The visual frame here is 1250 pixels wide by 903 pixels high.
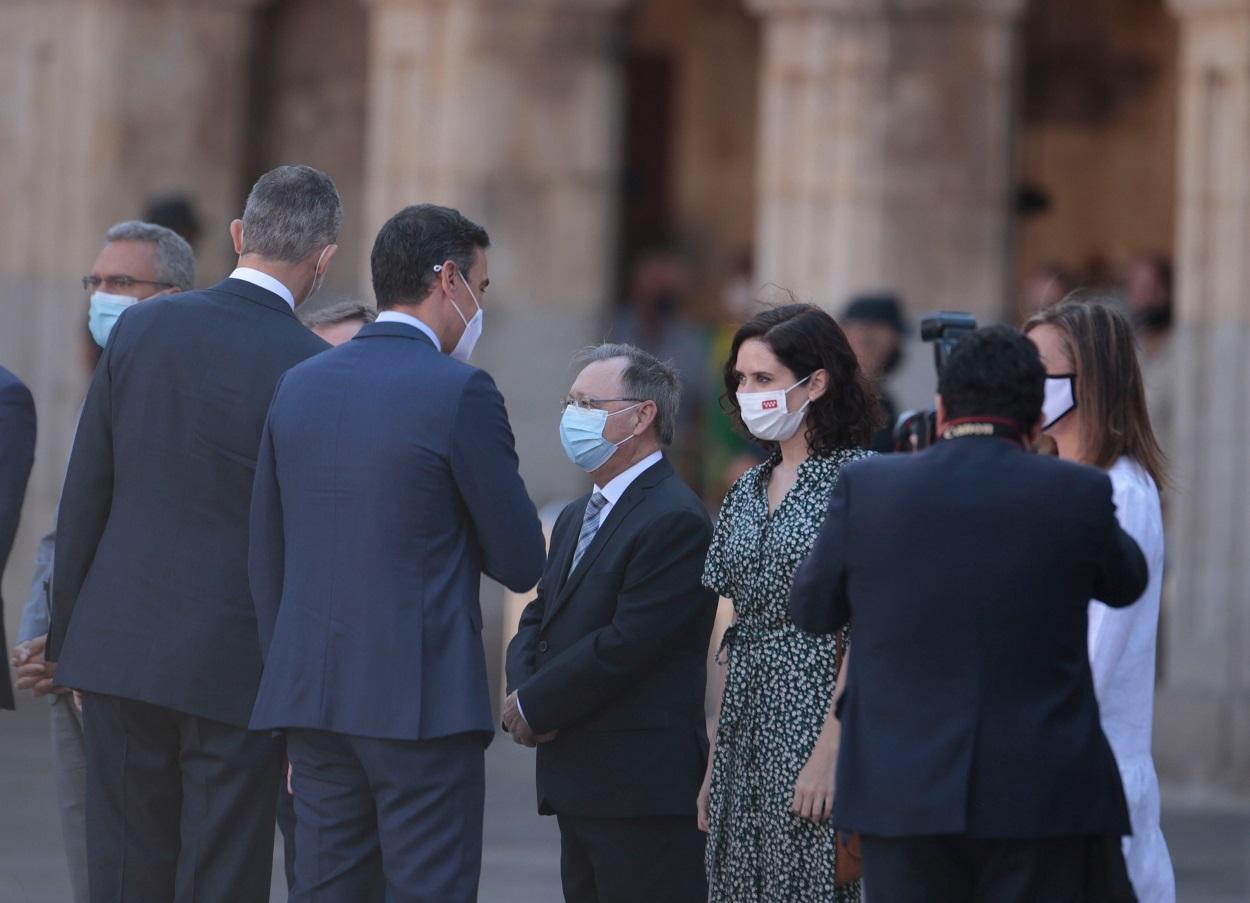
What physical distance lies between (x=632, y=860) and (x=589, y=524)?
34.1 inches

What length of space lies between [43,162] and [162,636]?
8.18 m

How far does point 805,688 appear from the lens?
17.6 ft

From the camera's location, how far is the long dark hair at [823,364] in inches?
217

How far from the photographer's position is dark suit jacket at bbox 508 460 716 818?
18.3 feet

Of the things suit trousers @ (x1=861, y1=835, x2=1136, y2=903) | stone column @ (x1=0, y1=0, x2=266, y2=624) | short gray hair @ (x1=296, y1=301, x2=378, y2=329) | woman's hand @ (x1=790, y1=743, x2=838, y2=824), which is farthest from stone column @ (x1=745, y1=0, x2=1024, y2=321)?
suit trousers @ (x1=861, y1=835, x2=1136, y2=903)

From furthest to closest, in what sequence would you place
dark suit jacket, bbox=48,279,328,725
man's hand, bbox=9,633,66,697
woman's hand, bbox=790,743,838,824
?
man's hand, bbox=9,633,66,697, dark suit jacket, bbox=48,279,328,725, woman's hand, bbox=790,743,838,824

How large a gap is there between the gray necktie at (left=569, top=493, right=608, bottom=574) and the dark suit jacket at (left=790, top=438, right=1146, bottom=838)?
140 cm

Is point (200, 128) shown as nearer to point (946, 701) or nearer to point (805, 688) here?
point (805, 688)

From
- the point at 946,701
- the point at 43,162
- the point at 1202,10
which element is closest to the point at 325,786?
the point at 946,701

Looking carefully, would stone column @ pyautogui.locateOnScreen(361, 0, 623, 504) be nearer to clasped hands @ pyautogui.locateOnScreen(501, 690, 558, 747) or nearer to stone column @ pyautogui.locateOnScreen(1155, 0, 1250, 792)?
stone column @ pyautogui.locateOnScreen(1155, 0, 1250, 792)

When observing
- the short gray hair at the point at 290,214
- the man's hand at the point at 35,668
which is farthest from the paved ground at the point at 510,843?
the short gray hair at the point at 290,214

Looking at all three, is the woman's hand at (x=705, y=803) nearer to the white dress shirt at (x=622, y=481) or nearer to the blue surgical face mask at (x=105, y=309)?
the white dress shirt at (x=622, y=481)

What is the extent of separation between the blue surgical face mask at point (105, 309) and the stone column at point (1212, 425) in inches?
213

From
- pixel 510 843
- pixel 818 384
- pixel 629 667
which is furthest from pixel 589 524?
pixel 510 843
